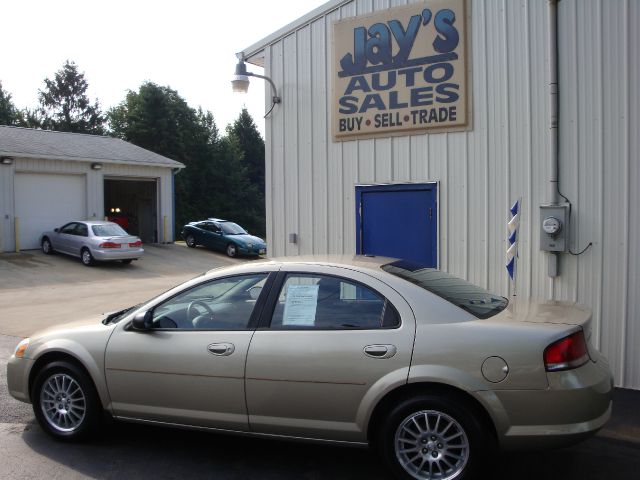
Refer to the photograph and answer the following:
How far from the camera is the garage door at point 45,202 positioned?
21125 millimetres

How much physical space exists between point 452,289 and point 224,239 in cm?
2094

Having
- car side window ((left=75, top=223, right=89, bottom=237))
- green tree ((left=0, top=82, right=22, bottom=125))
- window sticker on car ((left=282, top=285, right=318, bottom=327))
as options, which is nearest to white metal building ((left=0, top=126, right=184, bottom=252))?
car side window ((left=75, top=223, right=89, bottom=237))

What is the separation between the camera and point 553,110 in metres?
6.69

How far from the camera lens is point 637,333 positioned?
20.8 feet

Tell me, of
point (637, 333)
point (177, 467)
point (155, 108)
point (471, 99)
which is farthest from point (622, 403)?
point (155, 108)

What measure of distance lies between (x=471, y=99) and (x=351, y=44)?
1.79 meters

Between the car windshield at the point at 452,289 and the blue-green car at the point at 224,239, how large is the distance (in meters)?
19.7

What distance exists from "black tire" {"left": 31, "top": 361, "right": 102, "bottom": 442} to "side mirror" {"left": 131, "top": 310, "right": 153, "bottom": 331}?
2.08ft

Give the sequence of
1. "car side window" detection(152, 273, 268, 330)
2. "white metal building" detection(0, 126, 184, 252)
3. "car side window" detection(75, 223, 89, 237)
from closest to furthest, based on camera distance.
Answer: "car side window" detection(152, 273, 268, 330) < "car side window" detection(75, 223, 89, 237) < "white metal building" detection(0, 126, 184, 252)

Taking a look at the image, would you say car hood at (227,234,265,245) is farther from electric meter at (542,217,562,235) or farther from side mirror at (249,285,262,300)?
side mirror at (249,285,262,300)

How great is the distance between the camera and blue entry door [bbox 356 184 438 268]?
299 inches

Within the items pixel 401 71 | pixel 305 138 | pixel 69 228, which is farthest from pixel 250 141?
pixel 401 71

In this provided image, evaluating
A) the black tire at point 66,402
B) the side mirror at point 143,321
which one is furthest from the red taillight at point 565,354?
the black tire at point 66,402

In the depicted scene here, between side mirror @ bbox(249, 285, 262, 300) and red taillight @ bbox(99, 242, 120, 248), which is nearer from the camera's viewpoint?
side mirror @ bbox(249, 285, 262, 300)
